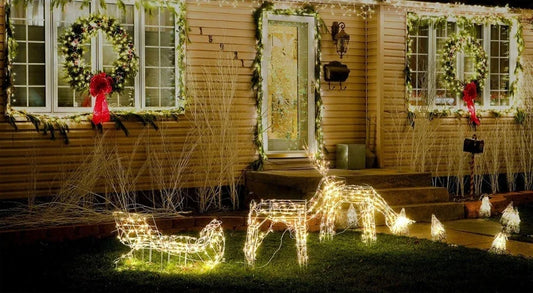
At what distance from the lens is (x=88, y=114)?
11.5 meters

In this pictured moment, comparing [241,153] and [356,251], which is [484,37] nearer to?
[241,153]

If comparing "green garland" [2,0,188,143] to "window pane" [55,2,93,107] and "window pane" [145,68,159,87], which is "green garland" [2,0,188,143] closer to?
"window pane" [55,2,93,107]

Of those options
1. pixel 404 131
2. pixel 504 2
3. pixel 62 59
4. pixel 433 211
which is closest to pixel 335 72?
pixel 404 131

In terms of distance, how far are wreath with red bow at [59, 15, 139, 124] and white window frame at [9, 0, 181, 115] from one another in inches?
5.8

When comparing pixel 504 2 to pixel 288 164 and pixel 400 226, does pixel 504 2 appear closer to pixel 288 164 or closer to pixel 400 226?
pixel 288 164

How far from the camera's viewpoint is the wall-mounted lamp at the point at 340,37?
1331 centimetres

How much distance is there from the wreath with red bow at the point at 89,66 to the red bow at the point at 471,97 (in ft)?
21.0

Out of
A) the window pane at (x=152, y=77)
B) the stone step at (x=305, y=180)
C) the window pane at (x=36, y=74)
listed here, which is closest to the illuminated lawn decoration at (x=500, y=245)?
the stone step at (x=305, y=180)

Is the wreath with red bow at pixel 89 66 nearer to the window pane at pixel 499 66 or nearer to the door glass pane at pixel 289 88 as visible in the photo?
the door glass pane at pixel 289 88

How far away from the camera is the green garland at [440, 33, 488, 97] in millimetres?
14305

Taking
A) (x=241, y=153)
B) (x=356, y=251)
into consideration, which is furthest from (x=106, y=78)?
(x=356, y=251)

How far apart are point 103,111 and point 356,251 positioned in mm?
Answer: 4827

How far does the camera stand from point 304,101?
13555mm

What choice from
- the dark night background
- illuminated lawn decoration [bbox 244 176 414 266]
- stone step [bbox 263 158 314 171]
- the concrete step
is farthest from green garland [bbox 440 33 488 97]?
illuminated lawn decoration [bbox 244 176 414 266]
